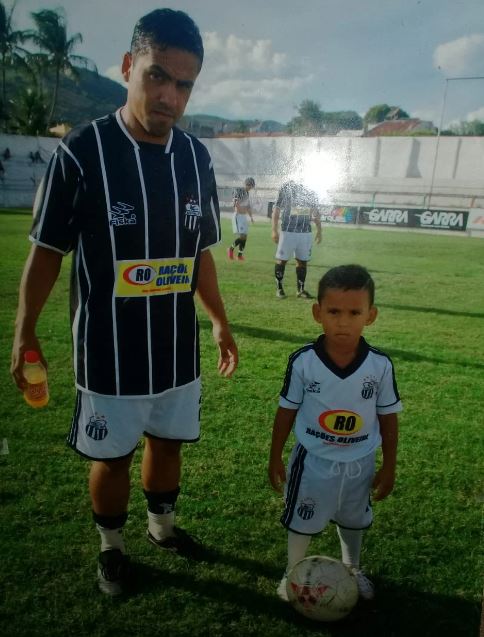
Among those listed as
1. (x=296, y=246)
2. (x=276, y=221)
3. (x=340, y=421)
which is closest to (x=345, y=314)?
(x=340, y=421)

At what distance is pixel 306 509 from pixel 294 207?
623 cm

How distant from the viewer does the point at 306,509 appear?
191 cm

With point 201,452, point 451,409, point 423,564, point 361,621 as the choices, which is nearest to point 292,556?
point 361,621

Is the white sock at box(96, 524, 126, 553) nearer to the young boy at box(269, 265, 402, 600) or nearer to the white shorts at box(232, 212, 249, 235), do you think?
the young boy at box(269, 265, 402, 600)

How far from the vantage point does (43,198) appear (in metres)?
1.69

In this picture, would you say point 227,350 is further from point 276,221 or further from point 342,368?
point 276,221

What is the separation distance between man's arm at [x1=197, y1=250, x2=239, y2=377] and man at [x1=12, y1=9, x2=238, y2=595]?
5.8 inches

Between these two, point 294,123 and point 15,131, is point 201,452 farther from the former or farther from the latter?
point 15,131

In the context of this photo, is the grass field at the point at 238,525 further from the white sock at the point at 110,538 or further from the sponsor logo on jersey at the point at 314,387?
the sponsor logo on jersey at the point at 314,387

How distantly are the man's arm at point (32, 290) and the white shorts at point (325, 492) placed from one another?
1.11 metres

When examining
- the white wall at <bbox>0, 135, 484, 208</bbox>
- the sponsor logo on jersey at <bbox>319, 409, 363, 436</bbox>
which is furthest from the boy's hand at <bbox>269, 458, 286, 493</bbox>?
the white wall at <bbox>0, 135, 484, 208</bbox>

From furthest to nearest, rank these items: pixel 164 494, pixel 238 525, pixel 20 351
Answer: pixel 238 525
pixel 164 494
pixel 20 351

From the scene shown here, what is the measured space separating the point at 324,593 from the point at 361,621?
0.78 feet

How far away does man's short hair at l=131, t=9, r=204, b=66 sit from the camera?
167 centimetres
